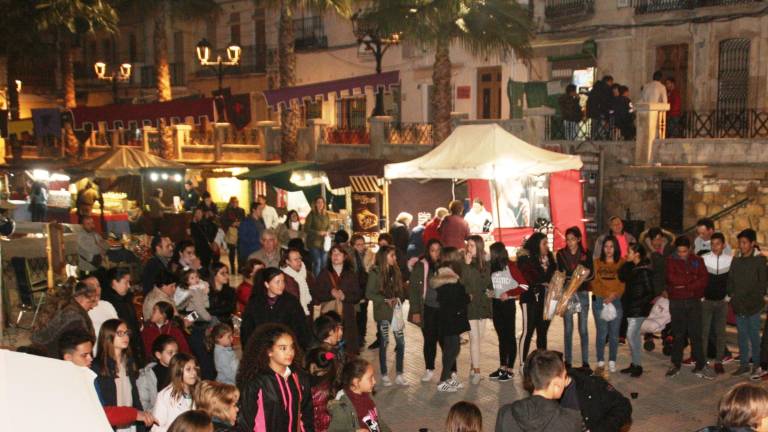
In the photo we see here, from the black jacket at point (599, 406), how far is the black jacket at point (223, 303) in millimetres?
5430

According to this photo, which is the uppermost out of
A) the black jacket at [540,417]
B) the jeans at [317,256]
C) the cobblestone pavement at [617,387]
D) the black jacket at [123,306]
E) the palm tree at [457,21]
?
the palm tree at [457,21]

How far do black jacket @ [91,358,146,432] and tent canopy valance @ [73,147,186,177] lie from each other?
527 inches

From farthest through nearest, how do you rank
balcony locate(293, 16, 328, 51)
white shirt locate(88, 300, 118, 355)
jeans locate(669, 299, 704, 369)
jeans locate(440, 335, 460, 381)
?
balcony locate(293, 16, 328, 51) → jeans locate(669, 299, 704, 369) → jeans locate(440, 335, 460, 381) → white shirt locate(88, 300, 118, 355)

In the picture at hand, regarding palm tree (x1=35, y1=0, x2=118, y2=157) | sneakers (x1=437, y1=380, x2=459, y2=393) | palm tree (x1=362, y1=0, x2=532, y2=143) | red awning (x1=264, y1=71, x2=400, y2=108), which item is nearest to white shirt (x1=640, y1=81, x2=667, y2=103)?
palm tree (x1=362, y1=0, x2=532, y2=143)

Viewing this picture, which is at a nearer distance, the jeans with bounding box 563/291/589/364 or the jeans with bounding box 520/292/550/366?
the jeans with bounding box 520/292/550/366

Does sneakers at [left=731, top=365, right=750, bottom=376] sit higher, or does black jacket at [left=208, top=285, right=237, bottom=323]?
black jacket at [left=208, top=285, right=237, bottom=323]

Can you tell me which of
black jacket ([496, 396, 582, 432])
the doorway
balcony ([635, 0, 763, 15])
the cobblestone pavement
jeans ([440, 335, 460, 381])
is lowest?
the cobblestone pavement

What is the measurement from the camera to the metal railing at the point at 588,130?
62.2 feet

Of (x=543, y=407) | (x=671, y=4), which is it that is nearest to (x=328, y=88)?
(x=671, y=4)

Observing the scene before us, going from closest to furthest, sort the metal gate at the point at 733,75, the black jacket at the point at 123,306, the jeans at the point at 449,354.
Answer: the black jacket at the point at 123,306 < the jeans at the point at 449,354 < the metal gate at the point at 733,75

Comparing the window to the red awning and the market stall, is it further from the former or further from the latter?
the market stall

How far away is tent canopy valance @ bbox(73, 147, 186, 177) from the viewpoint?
19297 mm

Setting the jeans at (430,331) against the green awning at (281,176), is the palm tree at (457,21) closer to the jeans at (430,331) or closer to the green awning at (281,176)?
the green awning at (281,176)

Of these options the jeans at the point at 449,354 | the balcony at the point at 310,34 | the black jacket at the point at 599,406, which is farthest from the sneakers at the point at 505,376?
the balcony at the point at 310,34
